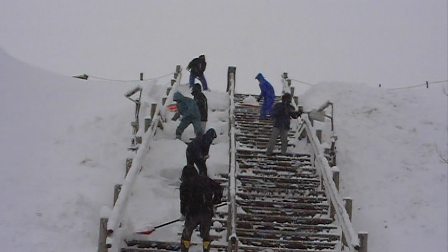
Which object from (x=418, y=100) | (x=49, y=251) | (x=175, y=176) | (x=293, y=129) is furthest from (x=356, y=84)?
(x=49, y=251)

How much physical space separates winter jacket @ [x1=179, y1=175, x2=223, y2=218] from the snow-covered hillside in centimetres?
225

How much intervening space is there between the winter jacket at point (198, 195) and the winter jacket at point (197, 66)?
9.76 meters

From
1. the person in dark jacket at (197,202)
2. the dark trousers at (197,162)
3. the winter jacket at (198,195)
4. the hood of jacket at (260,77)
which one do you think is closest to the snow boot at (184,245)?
the person in dark jacket at (197,202)

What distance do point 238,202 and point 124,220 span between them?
2.51 m

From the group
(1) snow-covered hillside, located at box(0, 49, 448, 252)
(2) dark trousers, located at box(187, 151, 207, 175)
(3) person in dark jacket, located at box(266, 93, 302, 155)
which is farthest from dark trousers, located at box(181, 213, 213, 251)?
(3) person in dark jacket, located at box(266, 93, 302, 155)

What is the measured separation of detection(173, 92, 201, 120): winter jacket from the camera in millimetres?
13828

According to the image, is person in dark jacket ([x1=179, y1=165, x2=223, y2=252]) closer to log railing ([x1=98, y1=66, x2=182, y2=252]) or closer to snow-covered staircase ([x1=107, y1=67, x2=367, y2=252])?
snow-covered staircase ([x1=107, y1=67, x2=367, y2=252])

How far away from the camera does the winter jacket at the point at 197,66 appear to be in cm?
1836

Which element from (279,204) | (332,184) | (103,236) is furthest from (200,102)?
(103,236)

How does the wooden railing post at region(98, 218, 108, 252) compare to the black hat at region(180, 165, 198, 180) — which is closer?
the wooden railing post at region(98, 218, 108, 252)

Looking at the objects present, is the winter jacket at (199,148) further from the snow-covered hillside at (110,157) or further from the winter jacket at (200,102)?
the winter jacket at (200,102)

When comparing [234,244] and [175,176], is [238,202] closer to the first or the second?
[175,176]

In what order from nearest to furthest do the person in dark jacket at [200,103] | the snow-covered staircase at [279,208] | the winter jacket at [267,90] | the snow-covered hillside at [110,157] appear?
the snow-covered staircase at [279,208] < the snow-covered hillside at [110,157] < the person in dark jacket at [200,103] < the winter jacket at [267,90]

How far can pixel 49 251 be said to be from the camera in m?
10.5
